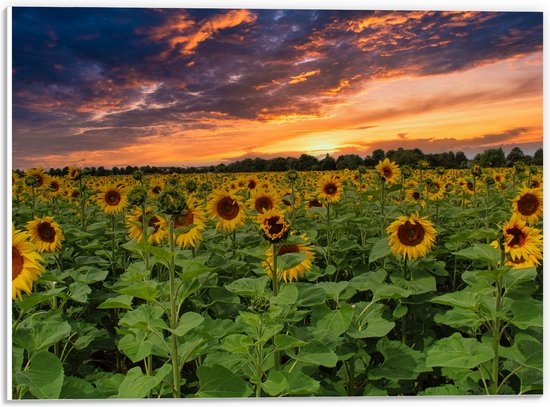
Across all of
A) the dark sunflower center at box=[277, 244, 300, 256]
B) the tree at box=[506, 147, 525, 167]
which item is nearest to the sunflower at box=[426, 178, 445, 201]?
the tree at box=[506, 147, 525, 167]

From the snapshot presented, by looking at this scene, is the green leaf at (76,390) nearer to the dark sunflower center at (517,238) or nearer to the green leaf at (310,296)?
the green leaf at (310,296)

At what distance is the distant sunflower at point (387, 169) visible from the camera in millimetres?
4164

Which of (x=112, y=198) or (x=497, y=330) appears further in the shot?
(x=112, y=198)

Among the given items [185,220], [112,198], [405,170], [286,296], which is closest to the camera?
[286,296]

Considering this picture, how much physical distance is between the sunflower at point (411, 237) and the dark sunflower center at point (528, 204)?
2.80 ft

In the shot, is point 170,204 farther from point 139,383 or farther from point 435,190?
point 435,190

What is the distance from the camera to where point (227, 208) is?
159 inches

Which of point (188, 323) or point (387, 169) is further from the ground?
point (387, 169)

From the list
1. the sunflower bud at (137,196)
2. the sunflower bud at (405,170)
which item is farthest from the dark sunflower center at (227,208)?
the sunflower bud at (405,170)

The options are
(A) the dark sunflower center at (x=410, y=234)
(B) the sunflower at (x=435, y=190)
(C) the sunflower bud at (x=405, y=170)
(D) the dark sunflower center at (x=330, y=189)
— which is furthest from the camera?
(B) the sunflower at (x=435, y=190)

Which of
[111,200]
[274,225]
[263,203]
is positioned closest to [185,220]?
[263,203]

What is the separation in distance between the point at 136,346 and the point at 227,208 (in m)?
1.73

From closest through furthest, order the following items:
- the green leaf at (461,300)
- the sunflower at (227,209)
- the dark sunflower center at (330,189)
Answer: the green leaf at (461,300), the sunflower at (227,209), the dark sunflower center at (330,189)

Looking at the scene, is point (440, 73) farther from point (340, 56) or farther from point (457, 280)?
point (457, 280)
